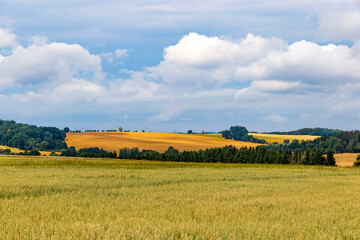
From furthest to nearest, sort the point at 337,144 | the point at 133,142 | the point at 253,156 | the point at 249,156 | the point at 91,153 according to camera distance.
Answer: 1. the point at 337,144
2. the point at 133,142
3. the point at 91,153
4. the point at 249,156
5. the point at 253,156

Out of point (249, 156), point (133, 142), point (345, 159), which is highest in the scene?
point (133, 142)

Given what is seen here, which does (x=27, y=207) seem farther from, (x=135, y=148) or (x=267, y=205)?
(x=135, y=148)

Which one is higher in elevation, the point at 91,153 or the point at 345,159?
the point at 345,159

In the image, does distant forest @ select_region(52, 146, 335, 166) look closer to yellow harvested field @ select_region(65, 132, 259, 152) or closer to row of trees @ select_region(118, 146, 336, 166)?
row of trees @ select_region(118, 146, 336, 166)

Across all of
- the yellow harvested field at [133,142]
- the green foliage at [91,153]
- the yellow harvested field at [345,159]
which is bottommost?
the green foliage at [91,153]

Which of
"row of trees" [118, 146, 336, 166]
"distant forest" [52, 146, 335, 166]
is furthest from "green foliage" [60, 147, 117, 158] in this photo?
"row of trees" [118, 146, 336, 166]

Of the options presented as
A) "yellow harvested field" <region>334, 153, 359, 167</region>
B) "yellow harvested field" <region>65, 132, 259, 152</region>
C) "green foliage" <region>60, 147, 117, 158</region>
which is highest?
"yellow harvested field" <region>65, 132, 259, 152</region>

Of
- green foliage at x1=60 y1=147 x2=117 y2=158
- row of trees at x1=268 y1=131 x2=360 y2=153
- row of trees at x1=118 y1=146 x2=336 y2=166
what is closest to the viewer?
row of trees at x1=118 y1=146 x2=336 y2=166

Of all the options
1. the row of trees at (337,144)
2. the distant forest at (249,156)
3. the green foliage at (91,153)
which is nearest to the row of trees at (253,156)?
the distant forest at (249,156)

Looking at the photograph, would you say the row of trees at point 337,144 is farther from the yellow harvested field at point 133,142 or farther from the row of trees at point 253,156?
the row of trees at point 253,156

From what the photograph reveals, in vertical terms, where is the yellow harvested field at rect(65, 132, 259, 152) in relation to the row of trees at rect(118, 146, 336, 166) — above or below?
above

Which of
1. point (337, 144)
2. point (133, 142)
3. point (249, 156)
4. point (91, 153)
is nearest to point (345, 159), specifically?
point (249, 156)

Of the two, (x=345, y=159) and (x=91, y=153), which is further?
(x=345, y=159)

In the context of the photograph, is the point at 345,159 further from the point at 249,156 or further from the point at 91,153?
the point at 91,153
